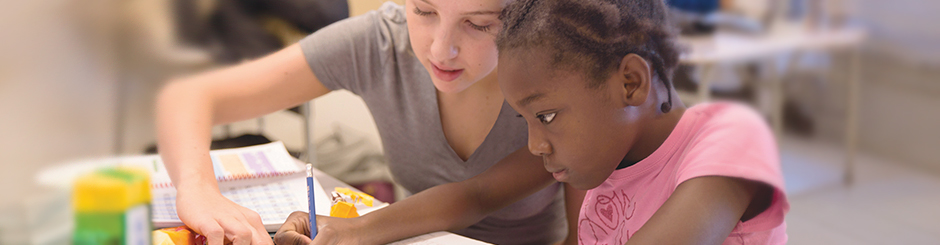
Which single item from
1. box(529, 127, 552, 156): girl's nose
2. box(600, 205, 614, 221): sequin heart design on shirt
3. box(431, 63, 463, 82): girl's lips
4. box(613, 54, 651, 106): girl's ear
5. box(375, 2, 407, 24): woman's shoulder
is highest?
box(375, 2, 407, 24): woman's shoulder

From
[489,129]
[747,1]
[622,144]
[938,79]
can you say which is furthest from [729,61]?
[622,144]

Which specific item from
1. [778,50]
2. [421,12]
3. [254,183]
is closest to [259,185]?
[254,183]

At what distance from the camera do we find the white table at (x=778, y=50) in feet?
3.95

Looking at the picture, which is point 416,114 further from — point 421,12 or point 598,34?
point 598,34

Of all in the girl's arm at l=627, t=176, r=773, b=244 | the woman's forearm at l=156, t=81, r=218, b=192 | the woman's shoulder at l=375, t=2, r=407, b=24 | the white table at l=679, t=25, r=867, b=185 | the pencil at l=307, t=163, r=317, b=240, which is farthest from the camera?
the white table at l=679, t=25, r=867, b=185

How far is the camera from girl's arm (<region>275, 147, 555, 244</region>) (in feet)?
2.05

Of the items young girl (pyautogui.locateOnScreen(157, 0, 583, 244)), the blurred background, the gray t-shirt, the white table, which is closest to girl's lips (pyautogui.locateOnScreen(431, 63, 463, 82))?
young girl (pyautogui.locateOnScreen(157, 0, 583, 244))

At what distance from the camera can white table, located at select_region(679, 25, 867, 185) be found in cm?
120

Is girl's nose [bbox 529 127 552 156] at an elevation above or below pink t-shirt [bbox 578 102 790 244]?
above

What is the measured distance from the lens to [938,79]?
1.24m

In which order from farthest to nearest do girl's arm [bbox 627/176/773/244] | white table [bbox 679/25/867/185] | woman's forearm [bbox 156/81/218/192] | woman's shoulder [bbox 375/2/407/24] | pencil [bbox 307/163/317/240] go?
white table [bbox 679/25/867/185]
woman's shoulder [bbox 375/2/407/24]
woman's forearm [bbox 156/81/218/192]
pencil [bbox 307/163/317/240]
girl's arm [bbox 627/176/773/244]

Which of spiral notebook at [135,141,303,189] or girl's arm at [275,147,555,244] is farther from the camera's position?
spiral notebook at [135,141,303,189]

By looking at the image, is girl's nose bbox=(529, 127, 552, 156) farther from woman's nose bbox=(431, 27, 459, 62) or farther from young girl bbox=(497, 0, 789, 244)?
woman's nose bbox=(431, 27, 459, 62)

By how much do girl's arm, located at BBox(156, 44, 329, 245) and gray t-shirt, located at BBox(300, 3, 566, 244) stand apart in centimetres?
4
